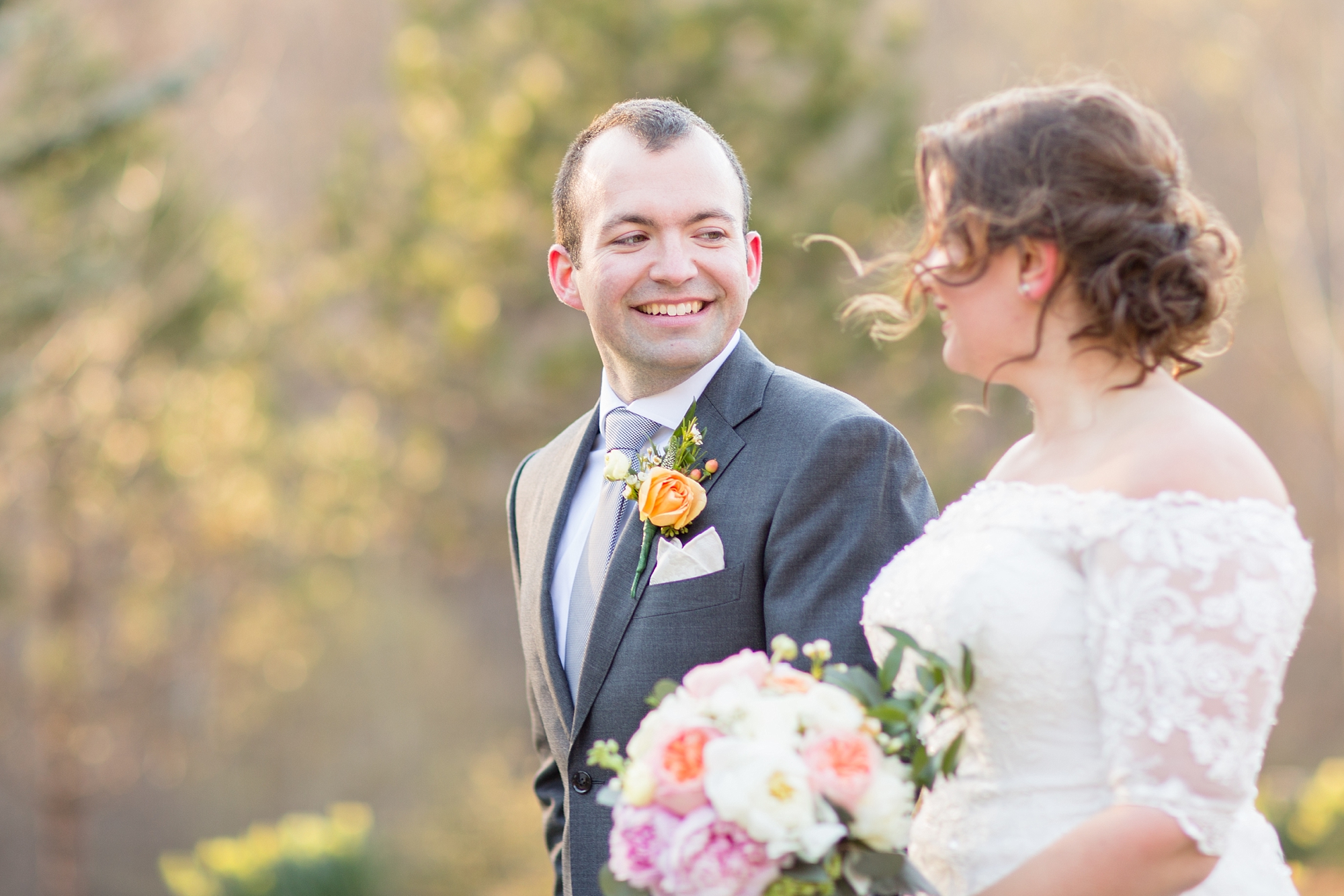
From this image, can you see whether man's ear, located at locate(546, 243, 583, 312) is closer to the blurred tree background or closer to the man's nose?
the man's nose

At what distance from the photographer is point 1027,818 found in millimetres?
1956

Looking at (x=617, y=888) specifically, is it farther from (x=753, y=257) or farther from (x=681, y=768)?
(x=753, y=257)

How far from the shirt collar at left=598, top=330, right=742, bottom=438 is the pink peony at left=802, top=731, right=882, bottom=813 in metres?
1.18

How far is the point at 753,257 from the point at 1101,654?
1.45 metres

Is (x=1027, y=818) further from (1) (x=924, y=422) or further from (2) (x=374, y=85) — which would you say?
(2) (x=374, y=85)

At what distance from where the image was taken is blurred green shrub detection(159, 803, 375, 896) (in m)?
7.97

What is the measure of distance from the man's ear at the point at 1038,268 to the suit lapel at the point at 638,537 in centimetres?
81

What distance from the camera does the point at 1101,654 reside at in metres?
1.82

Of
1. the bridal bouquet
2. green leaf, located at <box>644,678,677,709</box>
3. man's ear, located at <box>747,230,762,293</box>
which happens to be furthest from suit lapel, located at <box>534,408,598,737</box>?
the bridal bouquet

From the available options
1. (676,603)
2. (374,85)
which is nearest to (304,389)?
(374,85)

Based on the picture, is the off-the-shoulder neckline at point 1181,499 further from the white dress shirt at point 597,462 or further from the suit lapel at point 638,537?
the white dress shirt at point 597,462

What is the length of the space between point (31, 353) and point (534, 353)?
4.50m

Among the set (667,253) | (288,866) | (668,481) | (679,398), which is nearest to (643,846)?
(668,481)

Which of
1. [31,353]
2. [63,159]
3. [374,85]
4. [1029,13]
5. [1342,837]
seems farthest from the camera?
[374,85]
